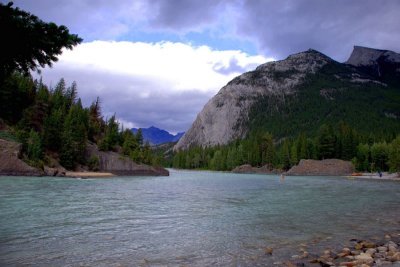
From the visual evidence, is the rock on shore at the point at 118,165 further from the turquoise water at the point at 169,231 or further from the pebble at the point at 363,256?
the pebble at the point at 363,256

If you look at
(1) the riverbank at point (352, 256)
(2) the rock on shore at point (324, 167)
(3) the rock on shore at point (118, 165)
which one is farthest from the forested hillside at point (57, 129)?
(2) the rock on shore at point (324, 167)

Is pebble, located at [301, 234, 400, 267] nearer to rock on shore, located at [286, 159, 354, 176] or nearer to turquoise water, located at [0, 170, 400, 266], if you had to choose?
turquoise water, located at [0, 170, 400, 266]

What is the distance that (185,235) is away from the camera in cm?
2197

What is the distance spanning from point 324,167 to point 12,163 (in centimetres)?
13511

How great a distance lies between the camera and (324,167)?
169750mm

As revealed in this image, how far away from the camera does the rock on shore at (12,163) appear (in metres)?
89.9

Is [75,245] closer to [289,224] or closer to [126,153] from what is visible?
[289,224]

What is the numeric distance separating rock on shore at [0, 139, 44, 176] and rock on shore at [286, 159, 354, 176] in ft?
397

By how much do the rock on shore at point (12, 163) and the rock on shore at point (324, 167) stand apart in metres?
Answer: 121

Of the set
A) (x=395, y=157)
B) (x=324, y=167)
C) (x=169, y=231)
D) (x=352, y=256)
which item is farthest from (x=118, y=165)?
(x=352, y=256)

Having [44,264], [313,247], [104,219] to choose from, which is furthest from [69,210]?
[313,247]

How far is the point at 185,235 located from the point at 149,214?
9.37 m

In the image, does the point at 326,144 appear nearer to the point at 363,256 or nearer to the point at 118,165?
the point at 118,165

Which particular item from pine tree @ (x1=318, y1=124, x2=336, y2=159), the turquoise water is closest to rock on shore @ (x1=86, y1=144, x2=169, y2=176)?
pine tree @ (x1=318, y1=124, x2=336, y2=159)
